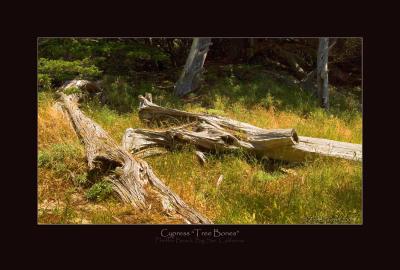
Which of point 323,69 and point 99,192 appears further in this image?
point 323,69

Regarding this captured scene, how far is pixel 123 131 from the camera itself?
9.61 m

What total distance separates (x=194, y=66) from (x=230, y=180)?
23.8 ft

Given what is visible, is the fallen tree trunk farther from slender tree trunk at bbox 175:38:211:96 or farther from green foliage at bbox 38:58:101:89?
slender tree trunk at bbox 175:38:211:96

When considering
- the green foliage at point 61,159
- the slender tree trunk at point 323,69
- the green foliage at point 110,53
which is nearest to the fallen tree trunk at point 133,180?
the green foliage at point 61,159

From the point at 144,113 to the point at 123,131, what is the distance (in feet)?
2.39

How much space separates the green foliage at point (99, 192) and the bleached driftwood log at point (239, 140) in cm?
169

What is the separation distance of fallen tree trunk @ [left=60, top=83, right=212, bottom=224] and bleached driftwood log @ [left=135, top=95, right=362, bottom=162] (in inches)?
33.6

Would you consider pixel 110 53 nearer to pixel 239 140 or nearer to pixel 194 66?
pixel 194 66

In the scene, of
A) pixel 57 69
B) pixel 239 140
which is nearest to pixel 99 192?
pixel 239 140

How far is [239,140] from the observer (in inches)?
334

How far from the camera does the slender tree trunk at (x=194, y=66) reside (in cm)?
1377

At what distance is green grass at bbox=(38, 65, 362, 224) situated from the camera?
22.1 ft

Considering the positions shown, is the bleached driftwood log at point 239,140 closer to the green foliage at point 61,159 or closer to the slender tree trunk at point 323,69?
the green foliage at point 61,159
